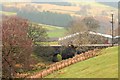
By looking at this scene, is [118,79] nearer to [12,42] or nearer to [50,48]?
[12,42]

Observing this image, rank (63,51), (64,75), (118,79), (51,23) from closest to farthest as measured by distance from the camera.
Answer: (118,79) → (64,75) → (63,51) → (51,23)

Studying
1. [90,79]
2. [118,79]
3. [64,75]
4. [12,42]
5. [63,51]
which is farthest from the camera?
[63,51]

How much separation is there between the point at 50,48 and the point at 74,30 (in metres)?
22.9

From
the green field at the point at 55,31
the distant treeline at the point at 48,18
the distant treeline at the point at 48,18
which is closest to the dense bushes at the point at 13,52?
the green field at the point at 55,31

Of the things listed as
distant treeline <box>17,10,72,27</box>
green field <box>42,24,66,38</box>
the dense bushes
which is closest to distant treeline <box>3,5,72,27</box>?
distant treeline <box>17,10,72,27</box>

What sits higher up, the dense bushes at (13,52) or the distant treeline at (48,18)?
the dense bushes at (13,52)

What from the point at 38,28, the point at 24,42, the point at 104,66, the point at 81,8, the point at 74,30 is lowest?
the point at 81,8

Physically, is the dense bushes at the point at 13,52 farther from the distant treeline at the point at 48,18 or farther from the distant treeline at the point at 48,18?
the distant treeline at the point at 48,18

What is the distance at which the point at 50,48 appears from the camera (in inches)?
2581

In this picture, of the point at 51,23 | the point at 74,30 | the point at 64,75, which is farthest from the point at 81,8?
the point at 64,75

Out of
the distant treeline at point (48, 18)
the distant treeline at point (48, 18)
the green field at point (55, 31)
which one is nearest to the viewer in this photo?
the green field at point (55, 31)

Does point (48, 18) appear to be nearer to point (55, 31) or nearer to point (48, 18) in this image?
point (48, 18)

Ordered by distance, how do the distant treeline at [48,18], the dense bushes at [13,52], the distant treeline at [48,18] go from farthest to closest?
the distant treeline at [48,18]
the distant treeline at [48,18]
the dense bushes at [13,52]

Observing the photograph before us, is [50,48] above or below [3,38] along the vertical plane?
below
